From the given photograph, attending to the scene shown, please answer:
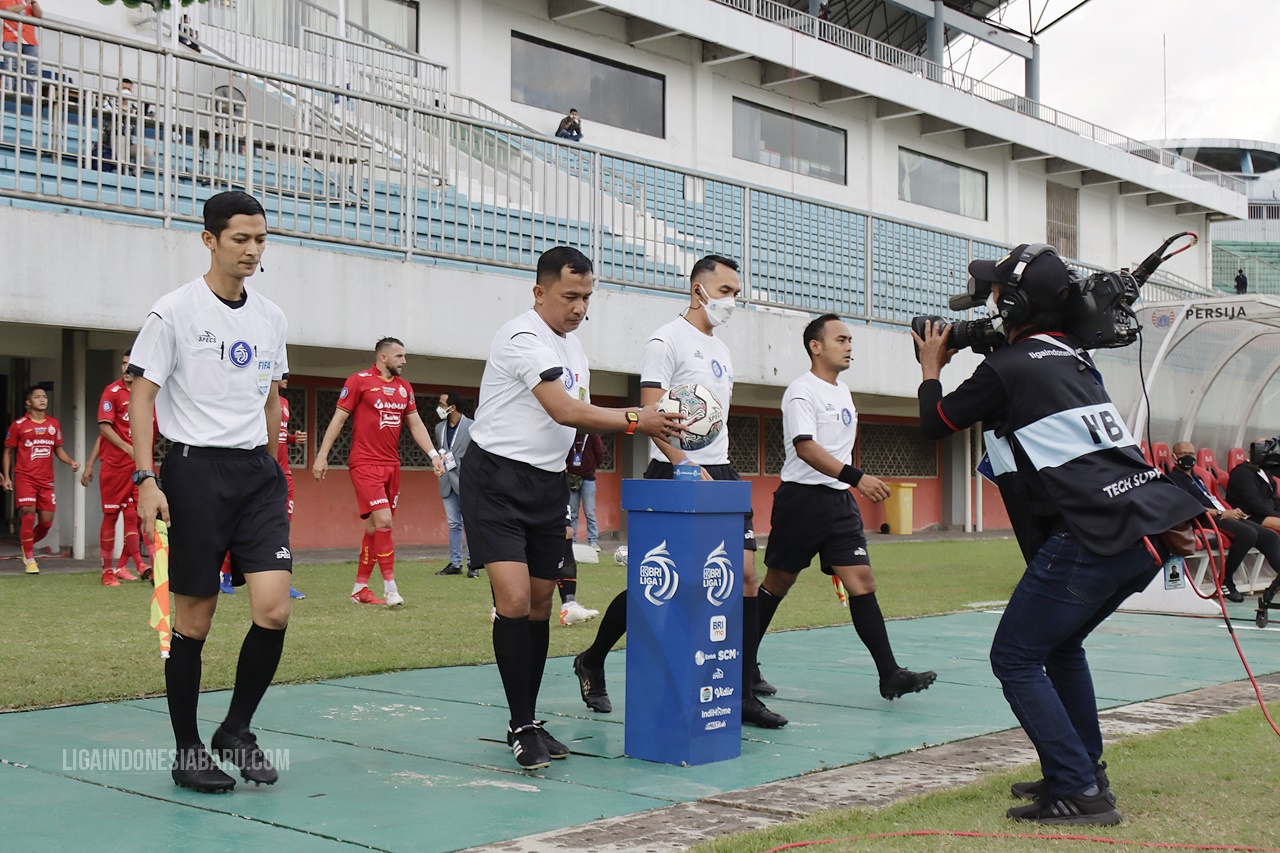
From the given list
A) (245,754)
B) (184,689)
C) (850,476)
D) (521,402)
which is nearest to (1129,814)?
(850,476)

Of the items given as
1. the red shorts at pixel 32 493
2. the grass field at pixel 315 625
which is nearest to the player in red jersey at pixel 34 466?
the red shorts at pixel 32 493

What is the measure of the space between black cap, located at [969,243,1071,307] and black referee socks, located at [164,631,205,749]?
10.1ft

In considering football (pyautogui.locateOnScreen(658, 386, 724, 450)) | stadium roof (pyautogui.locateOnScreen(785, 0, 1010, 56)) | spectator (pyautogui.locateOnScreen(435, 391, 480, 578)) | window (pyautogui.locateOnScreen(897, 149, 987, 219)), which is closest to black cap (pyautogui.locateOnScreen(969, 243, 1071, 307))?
football (pyautogui.locateOnScreen(658, 386, 724, 450))

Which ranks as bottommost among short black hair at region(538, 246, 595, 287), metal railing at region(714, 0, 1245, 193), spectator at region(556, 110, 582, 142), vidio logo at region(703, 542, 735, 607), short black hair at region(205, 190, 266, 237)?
vidio logo at region(703, 542, 735, 607)

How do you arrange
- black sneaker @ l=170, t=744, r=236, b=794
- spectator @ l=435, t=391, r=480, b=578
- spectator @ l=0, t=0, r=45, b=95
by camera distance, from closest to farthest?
black sneaker @ l=170, t=744, r=236, b=794, spectator @ l=0, t=0, r=45, b=95, spectator @ l=435, t=391, r=480, b=578

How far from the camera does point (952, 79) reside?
102 ft

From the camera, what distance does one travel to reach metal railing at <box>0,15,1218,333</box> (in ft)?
40.4

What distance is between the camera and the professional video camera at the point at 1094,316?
14.8 ft

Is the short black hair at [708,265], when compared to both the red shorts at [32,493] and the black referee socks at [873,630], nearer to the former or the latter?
the black referee socks at [873,630]

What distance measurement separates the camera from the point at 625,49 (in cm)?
2408

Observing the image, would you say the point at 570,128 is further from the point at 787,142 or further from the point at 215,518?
the point at 215,518

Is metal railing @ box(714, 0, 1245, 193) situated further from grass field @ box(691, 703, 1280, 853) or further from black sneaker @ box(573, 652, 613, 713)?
grass field @ box(691, 703, 1280, 853)

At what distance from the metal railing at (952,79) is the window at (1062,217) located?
5.07 feet

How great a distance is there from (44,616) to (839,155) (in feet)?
73.3
